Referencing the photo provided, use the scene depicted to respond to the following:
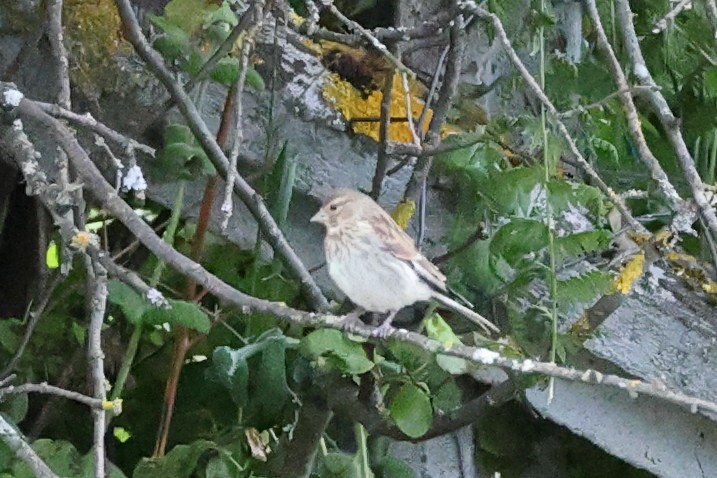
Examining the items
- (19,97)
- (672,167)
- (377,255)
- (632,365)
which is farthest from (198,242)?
(672,167)

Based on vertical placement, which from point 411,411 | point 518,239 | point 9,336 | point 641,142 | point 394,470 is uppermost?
point 641,142

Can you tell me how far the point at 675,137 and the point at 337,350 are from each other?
1.60ft

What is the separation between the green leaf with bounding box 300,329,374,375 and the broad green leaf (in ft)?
0.86

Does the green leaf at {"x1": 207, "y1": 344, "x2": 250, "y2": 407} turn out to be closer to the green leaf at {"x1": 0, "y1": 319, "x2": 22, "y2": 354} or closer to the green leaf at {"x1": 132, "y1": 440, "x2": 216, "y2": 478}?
the green leaf at {"x1": 132, "y1": 440, "x2": 216, "y2": 478}

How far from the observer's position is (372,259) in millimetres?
1639

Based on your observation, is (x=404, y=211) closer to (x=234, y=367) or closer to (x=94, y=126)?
(x=234, y=367)

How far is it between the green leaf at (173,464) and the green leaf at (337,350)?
0.30 metres

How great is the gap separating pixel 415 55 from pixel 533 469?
786 millimetres

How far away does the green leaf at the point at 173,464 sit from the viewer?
1.61 metres

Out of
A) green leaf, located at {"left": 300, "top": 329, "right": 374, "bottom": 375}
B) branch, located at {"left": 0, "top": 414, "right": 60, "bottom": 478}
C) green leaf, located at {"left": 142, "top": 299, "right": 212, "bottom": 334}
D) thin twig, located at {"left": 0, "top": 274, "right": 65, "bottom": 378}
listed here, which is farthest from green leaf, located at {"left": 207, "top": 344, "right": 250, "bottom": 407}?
branch, located at {"left": 0, "top": 414, "right": 60, "bottom": 478}

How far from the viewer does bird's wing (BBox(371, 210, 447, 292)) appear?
1.56m

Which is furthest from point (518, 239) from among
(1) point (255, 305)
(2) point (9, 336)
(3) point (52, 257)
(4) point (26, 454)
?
(3) point (52, 257)

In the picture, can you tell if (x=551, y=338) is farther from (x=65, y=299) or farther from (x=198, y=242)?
(x=65, y=299)

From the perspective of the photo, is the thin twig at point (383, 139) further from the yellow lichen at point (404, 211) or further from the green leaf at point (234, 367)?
the green leaf at point (234, 367)
